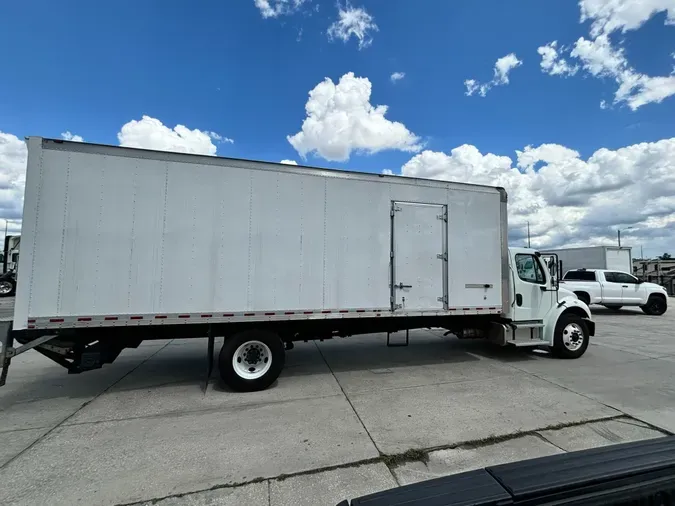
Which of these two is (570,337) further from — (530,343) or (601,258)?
(601,258)

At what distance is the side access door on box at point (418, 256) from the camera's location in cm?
592

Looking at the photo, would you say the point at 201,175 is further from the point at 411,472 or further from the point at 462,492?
the point at 462,492

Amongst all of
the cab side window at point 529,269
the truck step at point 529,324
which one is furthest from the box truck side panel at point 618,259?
the truck step at point 529,324

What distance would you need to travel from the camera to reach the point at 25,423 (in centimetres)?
430

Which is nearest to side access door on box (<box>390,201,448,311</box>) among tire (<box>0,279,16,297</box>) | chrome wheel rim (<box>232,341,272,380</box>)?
chrome wheel rim (<box>232,341,272,380</box>)

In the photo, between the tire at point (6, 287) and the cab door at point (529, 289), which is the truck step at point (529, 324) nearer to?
the cab door at point (529, 289)

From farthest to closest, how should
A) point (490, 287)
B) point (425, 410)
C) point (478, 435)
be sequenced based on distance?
point (490, 287) → point (425, 410) → point (478, 435)

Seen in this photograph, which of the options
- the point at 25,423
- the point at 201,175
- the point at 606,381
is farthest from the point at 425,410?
the point at 25,423

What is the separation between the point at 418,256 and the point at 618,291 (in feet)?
44.5

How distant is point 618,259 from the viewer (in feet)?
60.3

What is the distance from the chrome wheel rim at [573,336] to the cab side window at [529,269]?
112 centimetres

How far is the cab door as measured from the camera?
23.0ft

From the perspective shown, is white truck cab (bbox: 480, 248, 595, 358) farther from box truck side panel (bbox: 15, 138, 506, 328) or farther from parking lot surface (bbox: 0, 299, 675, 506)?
box truck side panel (bbox: 15, 138, 506, 328)

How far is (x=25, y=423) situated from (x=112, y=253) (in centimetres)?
228
